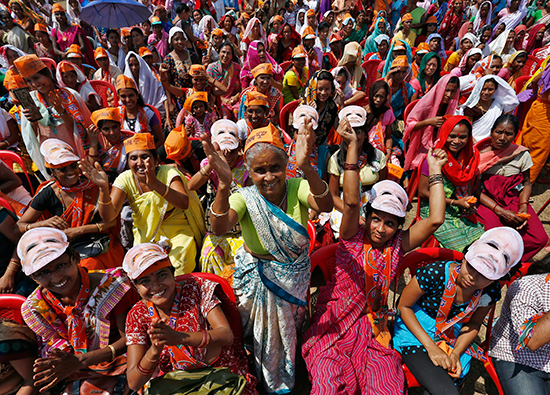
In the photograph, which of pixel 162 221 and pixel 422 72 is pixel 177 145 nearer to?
pixel 162 221

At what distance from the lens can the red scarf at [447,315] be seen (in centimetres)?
195

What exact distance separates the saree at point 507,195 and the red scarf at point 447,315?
1.47 m

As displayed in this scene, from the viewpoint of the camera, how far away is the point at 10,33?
623cm

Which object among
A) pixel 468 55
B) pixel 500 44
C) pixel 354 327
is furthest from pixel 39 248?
pixel 500 44

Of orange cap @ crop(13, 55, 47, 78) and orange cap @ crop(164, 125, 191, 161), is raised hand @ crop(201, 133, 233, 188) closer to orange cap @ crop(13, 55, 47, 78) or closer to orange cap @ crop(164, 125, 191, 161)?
orange cap @ crop(164, 125, 191, 161)

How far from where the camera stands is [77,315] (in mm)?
1886

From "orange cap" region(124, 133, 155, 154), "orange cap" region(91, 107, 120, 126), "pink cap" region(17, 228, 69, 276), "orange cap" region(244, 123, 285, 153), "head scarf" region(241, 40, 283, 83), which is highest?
"head scarf" region(241, 40, 283, 83)

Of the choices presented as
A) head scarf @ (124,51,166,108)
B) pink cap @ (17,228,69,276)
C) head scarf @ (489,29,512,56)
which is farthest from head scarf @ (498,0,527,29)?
pink cap @ (17,228,69,276)

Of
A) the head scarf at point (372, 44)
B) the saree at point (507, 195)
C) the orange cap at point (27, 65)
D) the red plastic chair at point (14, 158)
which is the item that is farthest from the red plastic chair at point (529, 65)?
the red plastic chair at point (14, 158)

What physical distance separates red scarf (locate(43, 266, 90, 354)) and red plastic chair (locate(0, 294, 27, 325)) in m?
0.37

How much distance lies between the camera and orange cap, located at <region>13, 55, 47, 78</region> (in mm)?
3248

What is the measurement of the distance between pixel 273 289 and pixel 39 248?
1.43 m

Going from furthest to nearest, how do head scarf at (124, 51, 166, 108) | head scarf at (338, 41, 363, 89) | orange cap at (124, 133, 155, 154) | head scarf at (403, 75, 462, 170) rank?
head scarf at (338, 41, 363, 89) → head scarf at (124, 51, 166, 108) → head scarf at (403, 75, 462, 170) → orange cap at (124, 133, 155, 154)

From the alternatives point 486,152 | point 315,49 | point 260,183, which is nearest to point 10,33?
point 315,49
